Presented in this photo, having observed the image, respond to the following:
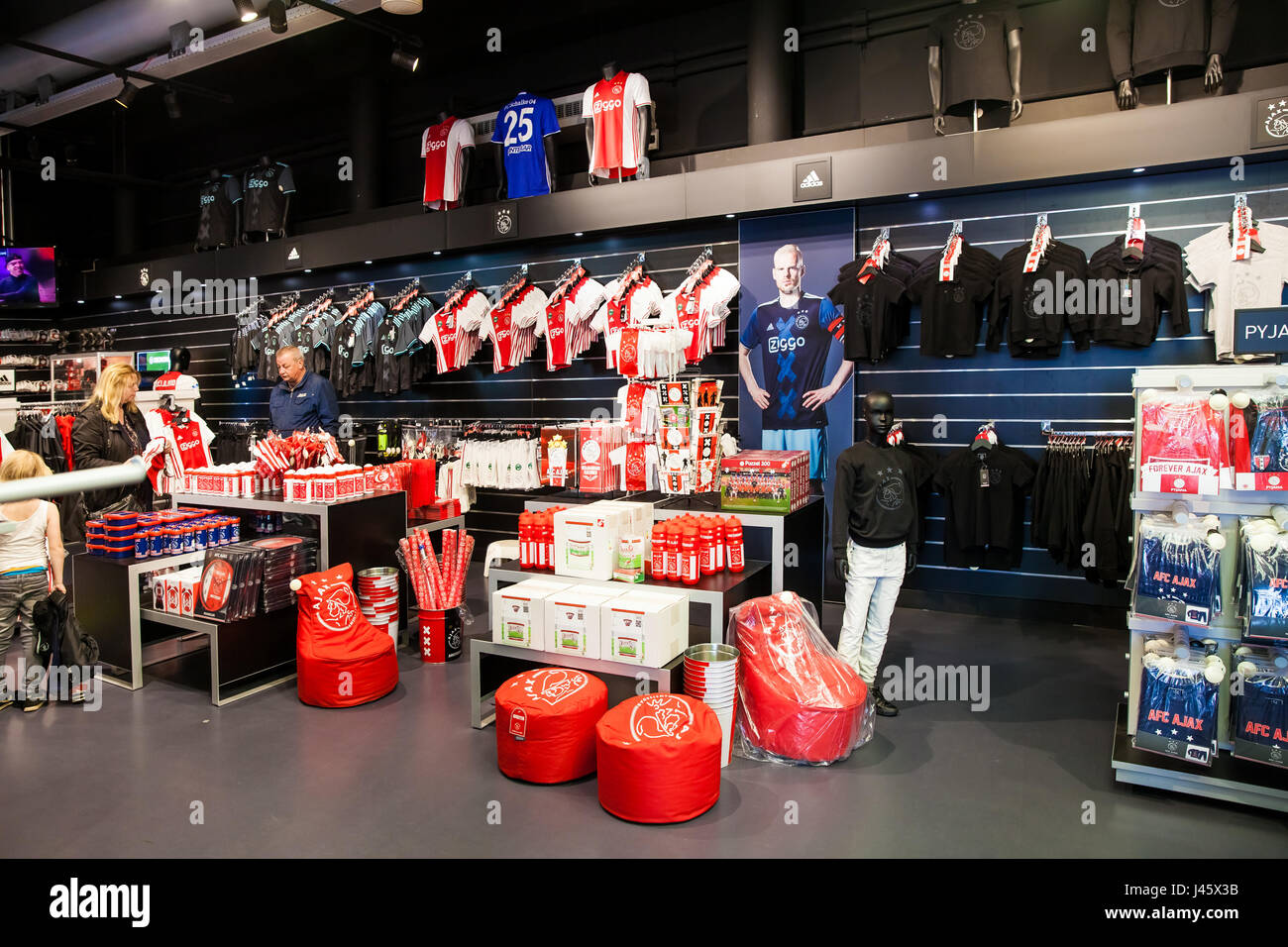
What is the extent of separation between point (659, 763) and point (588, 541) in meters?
1.23

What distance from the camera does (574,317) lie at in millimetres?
6969

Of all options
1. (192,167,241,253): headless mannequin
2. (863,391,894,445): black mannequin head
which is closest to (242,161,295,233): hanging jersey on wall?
(192,167,241,253): headless mannequin

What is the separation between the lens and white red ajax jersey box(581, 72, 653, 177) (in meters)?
6.76

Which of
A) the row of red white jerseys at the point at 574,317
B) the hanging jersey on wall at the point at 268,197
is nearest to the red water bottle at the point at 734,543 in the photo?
the row of red white jerseys at the point at 574,317

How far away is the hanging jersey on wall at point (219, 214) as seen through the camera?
969 centimetres

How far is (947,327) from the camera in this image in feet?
18.7

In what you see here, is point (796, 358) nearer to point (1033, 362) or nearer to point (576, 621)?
point (1033, 362)

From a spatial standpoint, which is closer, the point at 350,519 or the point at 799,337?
the point at 350,519

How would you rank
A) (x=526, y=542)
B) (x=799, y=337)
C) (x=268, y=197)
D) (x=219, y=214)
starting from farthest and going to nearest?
(x=219, y=214)
(x=268, y=197)
(x=799, y=337)
(x=526, y=542)

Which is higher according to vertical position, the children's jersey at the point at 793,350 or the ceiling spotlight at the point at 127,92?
the ceiling spotlight at the point at 127,92

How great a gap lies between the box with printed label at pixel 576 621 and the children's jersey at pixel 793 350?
10.0 feet

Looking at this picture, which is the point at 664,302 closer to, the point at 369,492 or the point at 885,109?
the point at 885,109

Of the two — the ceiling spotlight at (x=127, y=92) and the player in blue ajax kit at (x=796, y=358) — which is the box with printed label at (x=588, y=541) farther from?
the ceiling spotlight at (x=127, y=92)

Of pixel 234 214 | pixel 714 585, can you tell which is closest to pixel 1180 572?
pixel 714 585
